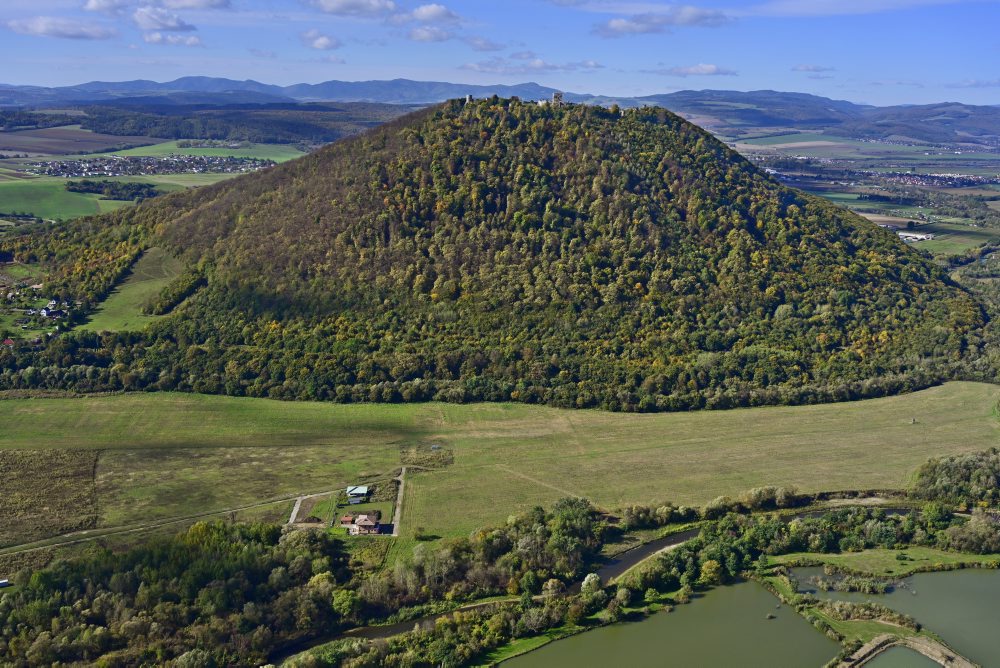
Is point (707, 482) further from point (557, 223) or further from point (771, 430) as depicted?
point (557, 223)

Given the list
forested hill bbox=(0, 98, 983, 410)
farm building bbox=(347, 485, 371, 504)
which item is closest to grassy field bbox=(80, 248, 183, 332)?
forested hill bbox=(0, 98, 983, 410)

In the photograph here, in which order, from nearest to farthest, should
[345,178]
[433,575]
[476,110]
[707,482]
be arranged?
[433,575] → [707,482] → [345,178] → [476,110]

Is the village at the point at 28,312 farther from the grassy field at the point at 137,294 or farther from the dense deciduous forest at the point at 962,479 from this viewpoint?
the dense deciduous forest at the point at 962,479

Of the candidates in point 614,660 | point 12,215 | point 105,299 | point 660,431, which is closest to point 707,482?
point 660,431

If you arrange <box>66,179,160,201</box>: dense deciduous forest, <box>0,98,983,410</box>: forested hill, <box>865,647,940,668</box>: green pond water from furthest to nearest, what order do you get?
<box>66,179,160,201</box>: dense deciduous forest
<box>0,98,983,410</box>: forested hill
<box>865,647,940,668</box>: green pond water

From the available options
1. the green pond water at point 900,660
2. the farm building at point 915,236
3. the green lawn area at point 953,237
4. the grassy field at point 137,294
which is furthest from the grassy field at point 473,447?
the farm building at point 915,236

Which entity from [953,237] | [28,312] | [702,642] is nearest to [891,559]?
[702,642]

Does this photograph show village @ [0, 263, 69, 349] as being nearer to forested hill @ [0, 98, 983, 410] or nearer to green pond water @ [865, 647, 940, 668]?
forested hill @ [0, 98, 983, 410]
